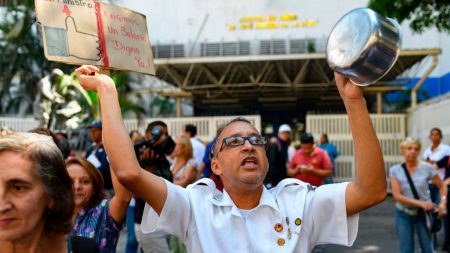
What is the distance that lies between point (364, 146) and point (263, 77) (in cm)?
1782

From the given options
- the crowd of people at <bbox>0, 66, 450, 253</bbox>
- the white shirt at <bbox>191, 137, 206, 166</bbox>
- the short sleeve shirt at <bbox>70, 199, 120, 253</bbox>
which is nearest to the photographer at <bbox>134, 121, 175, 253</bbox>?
the short sleeve shirt at <bbox>70, 199, 120, 253</bbox>

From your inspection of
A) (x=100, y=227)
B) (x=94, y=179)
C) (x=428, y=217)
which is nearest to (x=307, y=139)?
(x=428, y=217)

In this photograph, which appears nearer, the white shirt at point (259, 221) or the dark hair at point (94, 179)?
the white shirt at point (259, 221)

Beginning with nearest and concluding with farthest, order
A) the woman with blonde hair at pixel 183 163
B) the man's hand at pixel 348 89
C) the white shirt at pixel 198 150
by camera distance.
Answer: the man's hand at pixel 348 89
the woman with blonde hair at pixel 183 163
the white shirt at pixel 198 150

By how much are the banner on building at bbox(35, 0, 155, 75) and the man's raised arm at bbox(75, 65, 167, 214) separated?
1.37 feet

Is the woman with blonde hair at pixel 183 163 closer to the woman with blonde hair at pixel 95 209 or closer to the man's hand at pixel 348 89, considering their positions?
the woman with blonde hair at pixel 95 209

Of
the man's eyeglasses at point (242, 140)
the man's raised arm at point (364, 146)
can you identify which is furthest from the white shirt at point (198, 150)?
the man's raised arm at point (364, 146)

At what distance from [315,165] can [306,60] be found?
10.3 meters

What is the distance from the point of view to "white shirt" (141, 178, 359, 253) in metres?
2.36

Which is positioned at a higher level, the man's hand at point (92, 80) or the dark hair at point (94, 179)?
the man's hand at point (92, 80)

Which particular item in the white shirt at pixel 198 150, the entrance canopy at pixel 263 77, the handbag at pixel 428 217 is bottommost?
the handbag at pixel 428 217

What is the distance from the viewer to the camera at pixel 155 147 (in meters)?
4.90

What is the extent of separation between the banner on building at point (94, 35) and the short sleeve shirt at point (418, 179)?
3.71 m

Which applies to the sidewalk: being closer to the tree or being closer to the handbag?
the handbag
